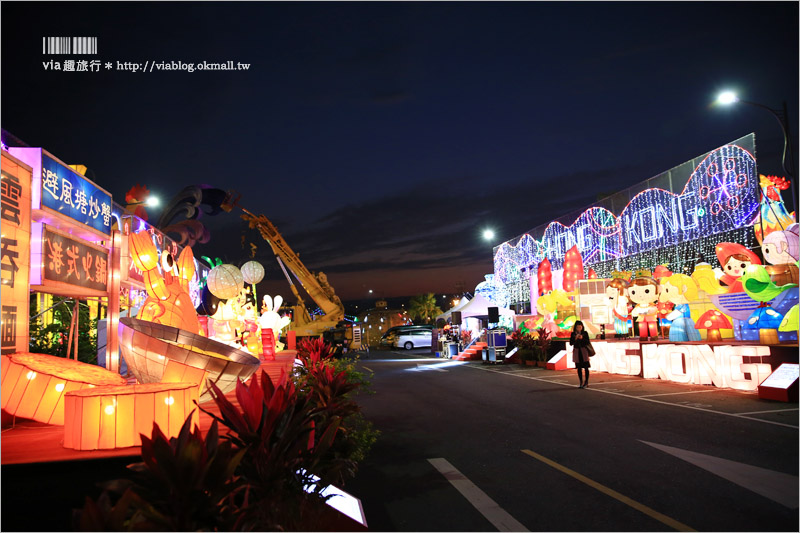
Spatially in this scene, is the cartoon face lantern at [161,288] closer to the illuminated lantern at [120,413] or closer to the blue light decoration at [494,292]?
the illuminated lantern at [120,413]

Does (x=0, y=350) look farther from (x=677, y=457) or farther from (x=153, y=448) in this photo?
(x=677, y=457)

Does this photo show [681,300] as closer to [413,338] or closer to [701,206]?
[701,206]

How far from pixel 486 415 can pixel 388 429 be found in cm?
219

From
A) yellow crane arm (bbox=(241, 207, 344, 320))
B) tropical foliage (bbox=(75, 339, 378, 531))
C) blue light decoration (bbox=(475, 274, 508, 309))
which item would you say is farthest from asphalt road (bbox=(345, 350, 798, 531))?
blue light decoration (bbox=(475, 274, 508, 309))

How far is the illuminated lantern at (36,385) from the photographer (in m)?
5.82

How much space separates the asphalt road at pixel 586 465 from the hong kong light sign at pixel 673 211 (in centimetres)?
771

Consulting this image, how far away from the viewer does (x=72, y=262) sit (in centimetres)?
762

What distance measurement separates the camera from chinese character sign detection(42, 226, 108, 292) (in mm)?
6918

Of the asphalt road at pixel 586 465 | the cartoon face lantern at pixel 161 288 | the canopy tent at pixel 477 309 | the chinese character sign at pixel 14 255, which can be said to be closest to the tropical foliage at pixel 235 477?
the asphalt road at pixel 586 465

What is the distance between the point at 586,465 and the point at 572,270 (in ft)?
60.5

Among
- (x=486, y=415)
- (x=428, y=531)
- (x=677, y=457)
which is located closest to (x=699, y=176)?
(x=486, y=415)

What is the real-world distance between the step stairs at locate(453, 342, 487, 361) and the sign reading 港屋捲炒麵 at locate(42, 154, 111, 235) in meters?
21.5

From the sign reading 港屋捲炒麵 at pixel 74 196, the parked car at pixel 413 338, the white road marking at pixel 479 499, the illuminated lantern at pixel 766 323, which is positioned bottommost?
the parked car at pixel 413 338

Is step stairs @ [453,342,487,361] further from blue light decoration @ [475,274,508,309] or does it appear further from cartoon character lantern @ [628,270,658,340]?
cartoon character lantern @ [628,270,658,340]
